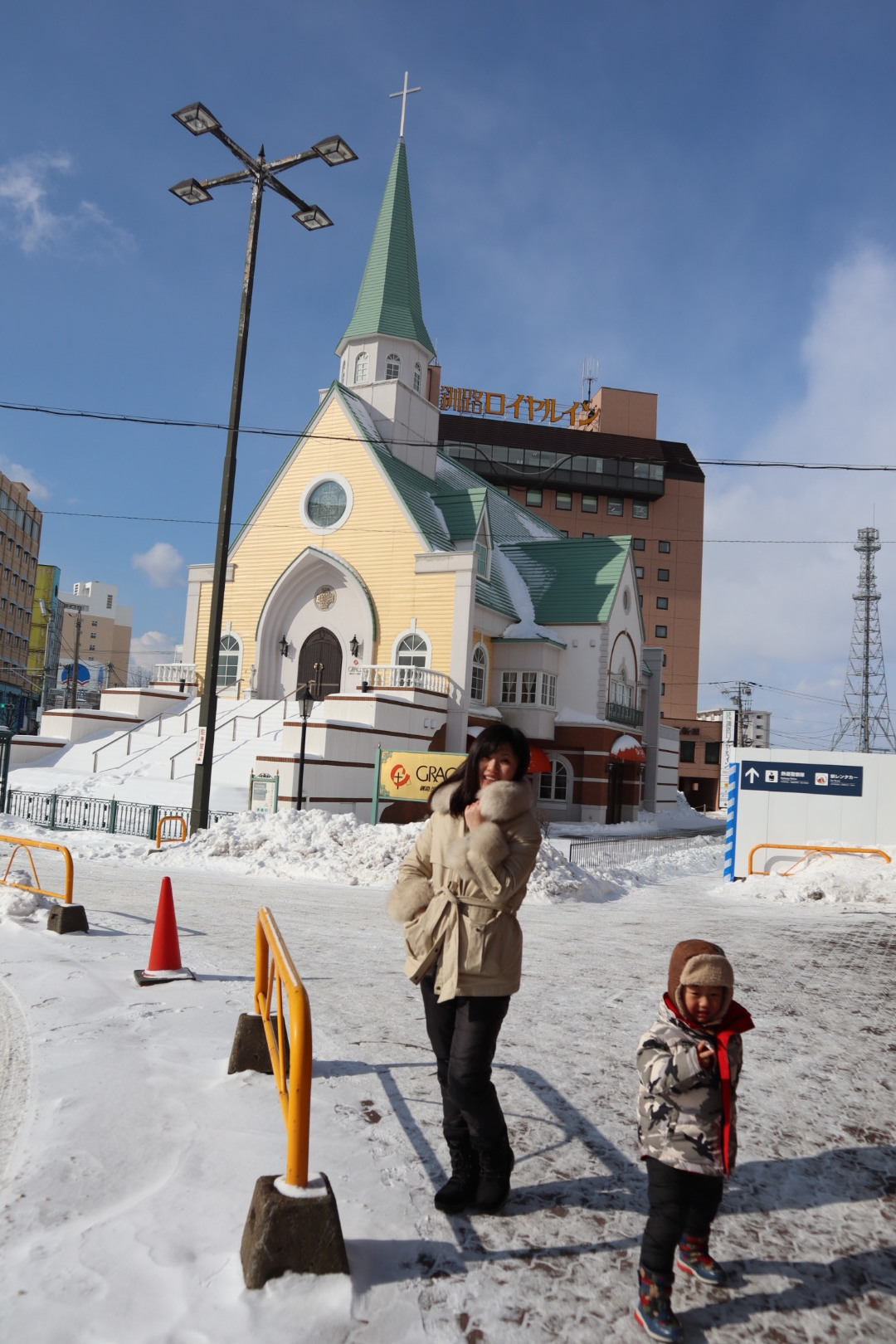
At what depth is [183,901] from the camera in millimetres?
11125

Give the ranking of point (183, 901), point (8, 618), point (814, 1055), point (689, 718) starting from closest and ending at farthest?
point (814, 1055), point (183, 901), point (689, 718), point (8, 618)

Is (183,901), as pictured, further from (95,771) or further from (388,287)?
(388,287)

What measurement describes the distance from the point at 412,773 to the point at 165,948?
11039mm

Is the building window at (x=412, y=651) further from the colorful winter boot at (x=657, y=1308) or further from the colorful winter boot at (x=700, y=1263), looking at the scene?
the colorful winter boot at (x=657, y=1308)

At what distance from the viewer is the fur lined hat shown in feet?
9.87

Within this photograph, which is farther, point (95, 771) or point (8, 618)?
point (8, 618)

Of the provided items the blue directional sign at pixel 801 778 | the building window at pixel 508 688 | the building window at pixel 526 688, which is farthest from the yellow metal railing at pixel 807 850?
the building window at pixel 508 688

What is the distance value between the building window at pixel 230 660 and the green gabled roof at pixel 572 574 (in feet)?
35.7

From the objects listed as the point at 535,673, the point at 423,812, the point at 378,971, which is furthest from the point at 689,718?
the point at 378,971

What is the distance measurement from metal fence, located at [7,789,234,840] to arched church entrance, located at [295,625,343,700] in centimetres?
1169

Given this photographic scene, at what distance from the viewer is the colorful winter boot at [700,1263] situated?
3164 mm

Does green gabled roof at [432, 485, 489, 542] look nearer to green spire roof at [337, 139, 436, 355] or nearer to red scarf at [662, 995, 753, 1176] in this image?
green spire roof at [337, 139, 436, 355]

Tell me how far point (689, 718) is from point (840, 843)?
51.2 meters

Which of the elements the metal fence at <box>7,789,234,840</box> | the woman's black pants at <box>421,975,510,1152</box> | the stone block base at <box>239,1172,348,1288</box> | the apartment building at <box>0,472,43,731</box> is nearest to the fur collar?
the woman's black pants at <box>421,975,510,1152</box>
